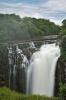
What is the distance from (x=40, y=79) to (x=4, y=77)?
256cm

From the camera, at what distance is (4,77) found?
25.2m

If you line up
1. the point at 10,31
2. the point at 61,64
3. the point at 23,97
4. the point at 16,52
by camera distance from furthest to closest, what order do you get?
1. the point at 10,31
2. the point at 16,52
3. the point at 61,64
4. the point at 23,97

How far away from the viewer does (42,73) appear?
2469 centimetres

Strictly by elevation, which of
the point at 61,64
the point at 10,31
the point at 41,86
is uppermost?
the point at 10,31

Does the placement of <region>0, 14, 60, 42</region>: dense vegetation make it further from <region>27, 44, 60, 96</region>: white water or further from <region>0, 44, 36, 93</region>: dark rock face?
<region>27, 44, 60, 96</region>: white water

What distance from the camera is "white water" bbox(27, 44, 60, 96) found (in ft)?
79.4

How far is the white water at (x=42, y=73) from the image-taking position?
2419 cm

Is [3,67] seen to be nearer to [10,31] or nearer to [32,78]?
[32,78]

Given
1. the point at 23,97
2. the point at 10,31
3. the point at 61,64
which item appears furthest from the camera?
the point at 10,31

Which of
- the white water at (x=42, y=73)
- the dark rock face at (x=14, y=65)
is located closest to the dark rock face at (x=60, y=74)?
the white water at (x=42, y=73)

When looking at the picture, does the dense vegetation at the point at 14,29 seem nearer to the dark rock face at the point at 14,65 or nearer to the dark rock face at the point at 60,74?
the dark rock face at the point at 14,65

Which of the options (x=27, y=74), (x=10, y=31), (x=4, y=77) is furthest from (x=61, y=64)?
(x=10, y=31)

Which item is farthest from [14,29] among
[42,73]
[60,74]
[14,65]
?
[60,74]

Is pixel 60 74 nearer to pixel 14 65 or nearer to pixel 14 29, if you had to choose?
pixel 14 65
